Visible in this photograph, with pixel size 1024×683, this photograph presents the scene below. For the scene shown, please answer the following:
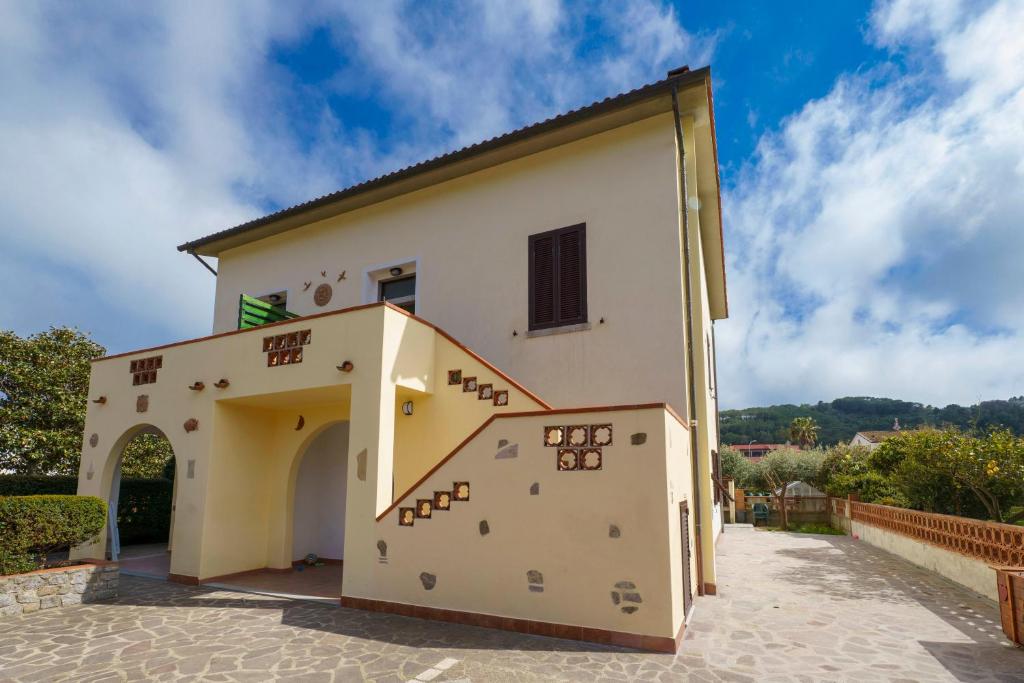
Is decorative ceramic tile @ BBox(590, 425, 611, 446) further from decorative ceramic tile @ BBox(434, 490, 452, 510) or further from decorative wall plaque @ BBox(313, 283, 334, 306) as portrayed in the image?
decorative wall plaque @ BBox(313, 283, 334, 306)

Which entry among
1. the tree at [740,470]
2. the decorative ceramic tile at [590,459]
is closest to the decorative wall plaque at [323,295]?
the decorative ceramic tile at [590,459]

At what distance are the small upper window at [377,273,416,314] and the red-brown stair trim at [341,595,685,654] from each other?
5.55 m

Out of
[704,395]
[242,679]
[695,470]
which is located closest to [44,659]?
[242,679]

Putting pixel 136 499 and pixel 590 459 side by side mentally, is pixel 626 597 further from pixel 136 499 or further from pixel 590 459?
pixel 136 499

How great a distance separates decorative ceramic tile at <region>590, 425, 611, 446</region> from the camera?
5.96 metres

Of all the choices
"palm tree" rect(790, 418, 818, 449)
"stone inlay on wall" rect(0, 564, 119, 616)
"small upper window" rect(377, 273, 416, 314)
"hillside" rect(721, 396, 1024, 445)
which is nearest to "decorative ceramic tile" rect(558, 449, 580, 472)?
"small upper window" rect(377, 273, 416, 314)

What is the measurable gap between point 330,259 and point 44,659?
8.10 metres

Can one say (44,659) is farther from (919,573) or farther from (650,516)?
(919,573)

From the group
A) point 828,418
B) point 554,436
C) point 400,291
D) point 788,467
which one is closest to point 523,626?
point 554,436

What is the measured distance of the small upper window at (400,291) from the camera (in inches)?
437

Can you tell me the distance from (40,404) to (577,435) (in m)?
17.5

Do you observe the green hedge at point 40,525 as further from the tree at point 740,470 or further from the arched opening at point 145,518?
the tree at point 740,470

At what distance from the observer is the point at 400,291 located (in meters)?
11.3

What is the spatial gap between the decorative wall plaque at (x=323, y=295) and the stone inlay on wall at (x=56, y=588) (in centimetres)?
574
